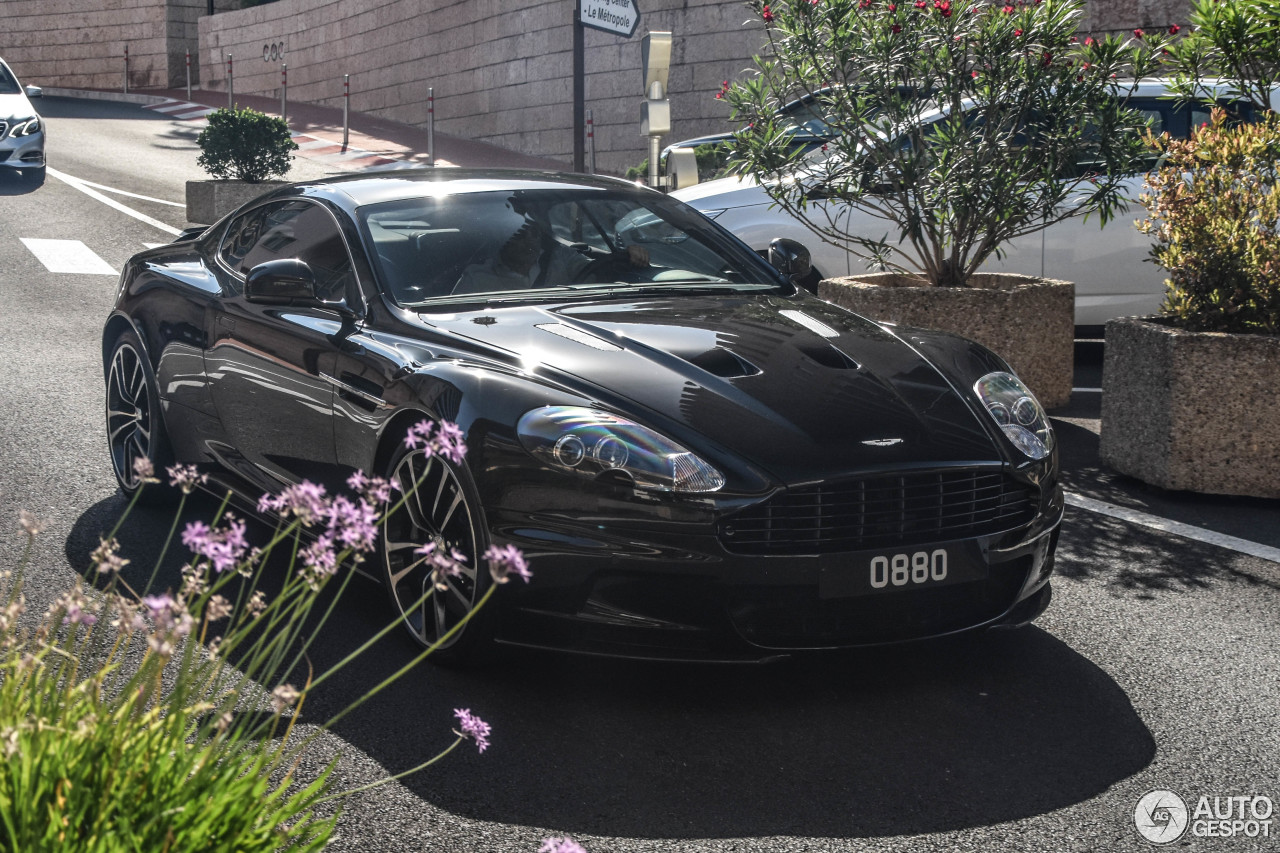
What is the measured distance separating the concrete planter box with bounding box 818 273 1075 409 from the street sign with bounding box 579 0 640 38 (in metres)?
8.20

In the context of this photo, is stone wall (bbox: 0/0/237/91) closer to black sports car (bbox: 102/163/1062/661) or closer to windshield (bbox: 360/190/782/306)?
black sports car (bbox: 102/163/1062/661)

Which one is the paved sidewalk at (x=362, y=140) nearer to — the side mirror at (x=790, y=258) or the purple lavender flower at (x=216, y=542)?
the side mirror at (x=790, y=258)

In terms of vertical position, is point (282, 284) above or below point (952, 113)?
below

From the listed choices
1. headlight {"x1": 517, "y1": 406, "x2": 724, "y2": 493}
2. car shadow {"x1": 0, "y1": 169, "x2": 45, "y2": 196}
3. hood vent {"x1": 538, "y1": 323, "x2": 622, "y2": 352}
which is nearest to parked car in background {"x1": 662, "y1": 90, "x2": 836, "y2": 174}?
hood vent {"x1": 538, "y1": 323, "x2": 622, "y2": 352}

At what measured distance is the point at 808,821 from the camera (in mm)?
3123

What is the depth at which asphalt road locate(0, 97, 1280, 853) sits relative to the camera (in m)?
3.10

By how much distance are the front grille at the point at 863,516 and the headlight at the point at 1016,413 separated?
0.38 m

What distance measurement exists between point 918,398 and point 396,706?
1.62 m

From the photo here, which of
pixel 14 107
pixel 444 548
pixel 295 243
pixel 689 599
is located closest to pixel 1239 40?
pixel 295 243

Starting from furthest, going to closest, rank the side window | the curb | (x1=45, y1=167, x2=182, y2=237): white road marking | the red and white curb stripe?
the curb
the red and white curb stripe
(x1=45, y1=167, x2=182, y2=237): white road marking
the side window

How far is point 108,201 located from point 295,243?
1352cm

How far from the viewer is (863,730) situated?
11.9 feet

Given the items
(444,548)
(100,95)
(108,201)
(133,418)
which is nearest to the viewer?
(444,548)

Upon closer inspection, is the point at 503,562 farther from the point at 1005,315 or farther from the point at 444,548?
the point at 1005,315
